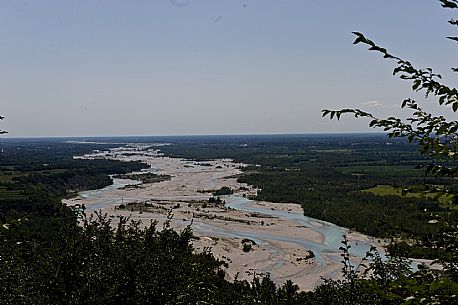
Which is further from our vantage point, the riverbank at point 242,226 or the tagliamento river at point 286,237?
the tagliamento river at point 286,237

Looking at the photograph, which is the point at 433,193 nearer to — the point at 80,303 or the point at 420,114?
the point at 420,114

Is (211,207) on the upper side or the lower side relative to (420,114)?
lower

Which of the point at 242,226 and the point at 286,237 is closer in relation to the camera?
the point at 286,237

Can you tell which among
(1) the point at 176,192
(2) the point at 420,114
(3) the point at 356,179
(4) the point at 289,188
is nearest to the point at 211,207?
(1) the point at 176,192

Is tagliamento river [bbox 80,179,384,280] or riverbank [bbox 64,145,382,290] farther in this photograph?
tagliamento river [bbox 80,179,384,280]

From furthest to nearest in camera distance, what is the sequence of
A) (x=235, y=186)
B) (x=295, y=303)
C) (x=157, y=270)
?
(x=235, y=186), (x=295, y=303), (x=157, y=270)

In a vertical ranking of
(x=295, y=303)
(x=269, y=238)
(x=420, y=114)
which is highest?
(x=420, y=114)

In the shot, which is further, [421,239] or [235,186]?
[235,186]

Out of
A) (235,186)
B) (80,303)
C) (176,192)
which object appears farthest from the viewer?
(235,186)
